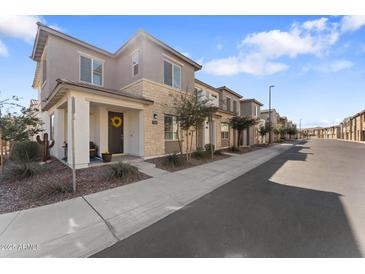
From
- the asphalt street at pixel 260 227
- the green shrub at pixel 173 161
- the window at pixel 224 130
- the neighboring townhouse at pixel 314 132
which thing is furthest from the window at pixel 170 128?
the neighboring townhouse at pixel 314 132

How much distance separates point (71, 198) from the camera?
15.1 feet

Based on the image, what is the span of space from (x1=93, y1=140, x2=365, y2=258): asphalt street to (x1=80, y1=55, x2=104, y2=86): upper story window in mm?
10563

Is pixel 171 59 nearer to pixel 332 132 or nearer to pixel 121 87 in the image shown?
pixel 121 87

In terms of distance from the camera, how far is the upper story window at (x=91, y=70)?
10.8 metres

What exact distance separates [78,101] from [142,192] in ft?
16.3

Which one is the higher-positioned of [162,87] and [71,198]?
[162,87]

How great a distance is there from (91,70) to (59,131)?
446 centimetres

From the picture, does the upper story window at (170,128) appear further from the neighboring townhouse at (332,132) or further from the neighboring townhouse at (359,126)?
the neighboring townhouse at (332,132)

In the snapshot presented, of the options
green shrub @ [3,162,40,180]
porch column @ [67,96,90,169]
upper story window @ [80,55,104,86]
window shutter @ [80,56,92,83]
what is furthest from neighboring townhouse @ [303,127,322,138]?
green shrub @ [3,162,40,180]

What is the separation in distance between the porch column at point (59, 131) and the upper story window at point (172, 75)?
6.40 m

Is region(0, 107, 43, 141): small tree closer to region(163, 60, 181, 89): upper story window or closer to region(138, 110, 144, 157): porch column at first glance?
region(138, 110, 144, 157): porch column

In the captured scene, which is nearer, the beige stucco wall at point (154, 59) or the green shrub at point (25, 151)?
the green shrub at point (25, 151)
